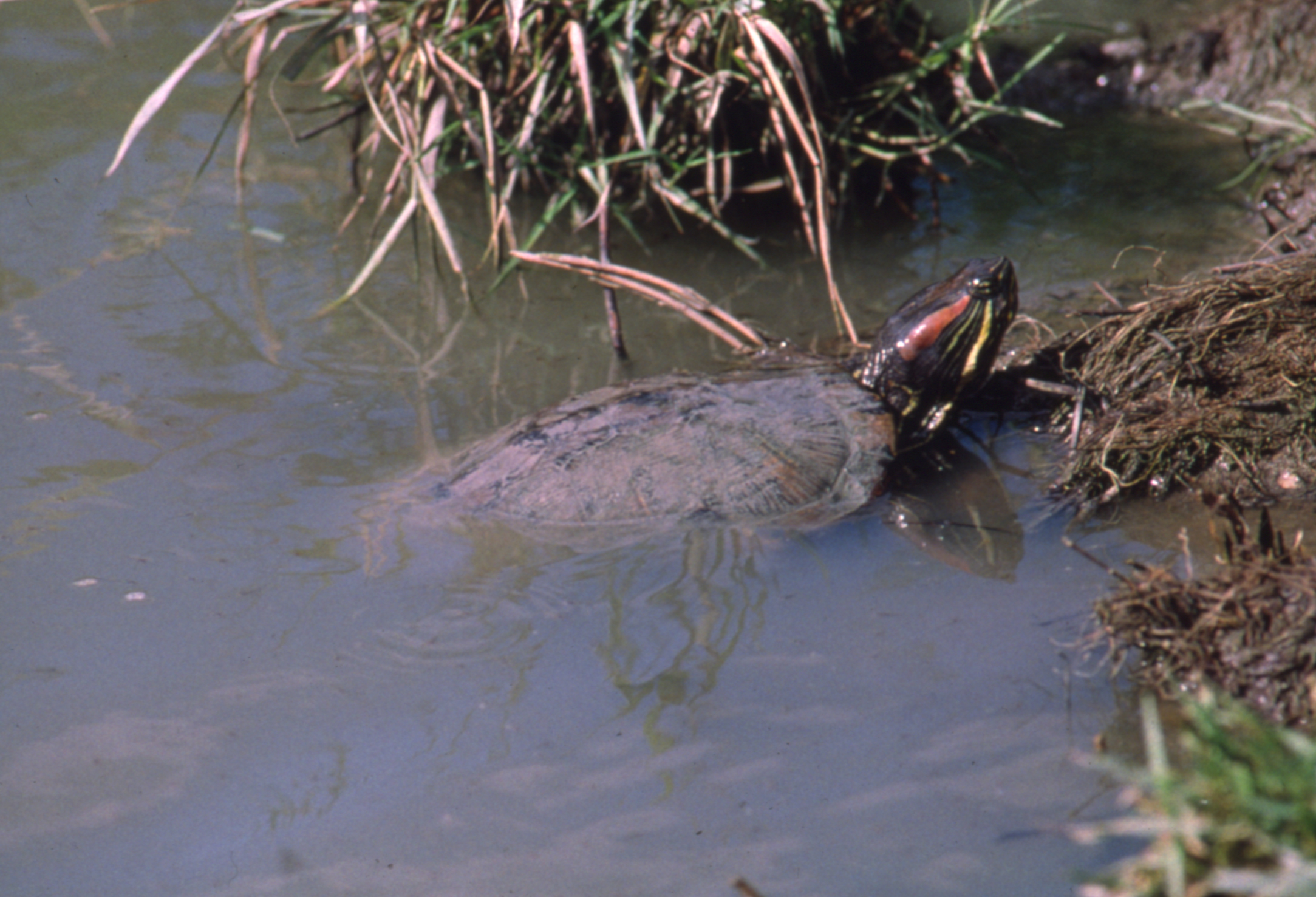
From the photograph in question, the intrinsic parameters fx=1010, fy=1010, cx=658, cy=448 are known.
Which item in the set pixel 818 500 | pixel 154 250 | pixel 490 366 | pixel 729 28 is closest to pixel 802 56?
pixel 729 28

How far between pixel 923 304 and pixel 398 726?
2.17m

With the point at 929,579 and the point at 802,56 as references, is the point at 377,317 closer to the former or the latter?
the point at 802,56

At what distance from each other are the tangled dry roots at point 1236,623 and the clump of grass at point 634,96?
175 cm

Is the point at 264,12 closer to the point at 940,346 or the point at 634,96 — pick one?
the point at 634,96

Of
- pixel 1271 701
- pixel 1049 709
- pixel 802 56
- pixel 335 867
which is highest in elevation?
pixel 802 56

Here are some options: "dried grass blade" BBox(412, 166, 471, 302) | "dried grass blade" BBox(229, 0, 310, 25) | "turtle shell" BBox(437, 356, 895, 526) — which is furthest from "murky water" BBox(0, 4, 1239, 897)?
"dried grass blade" BBox(229, 0, 310, 25)

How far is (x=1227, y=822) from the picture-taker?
1.18 metres

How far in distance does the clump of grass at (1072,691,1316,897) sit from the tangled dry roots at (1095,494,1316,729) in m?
0.83

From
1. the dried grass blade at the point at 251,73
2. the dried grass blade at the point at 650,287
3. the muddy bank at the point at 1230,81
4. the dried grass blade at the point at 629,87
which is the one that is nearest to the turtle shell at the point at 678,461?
the dried grass blade at the point at 650,287

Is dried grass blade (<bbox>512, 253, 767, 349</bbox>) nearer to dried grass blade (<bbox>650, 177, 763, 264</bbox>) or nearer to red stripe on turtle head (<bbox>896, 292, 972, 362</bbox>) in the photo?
dried grass blade (<bbox>650, 177, 763, 264</bbox>)

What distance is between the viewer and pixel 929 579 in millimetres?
2664

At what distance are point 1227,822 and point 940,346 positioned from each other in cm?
229

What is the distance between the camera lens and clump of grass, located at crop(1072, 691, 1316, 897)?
1089 millimetres

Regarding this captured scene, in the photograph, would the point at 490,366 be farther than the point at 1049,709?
Yes
